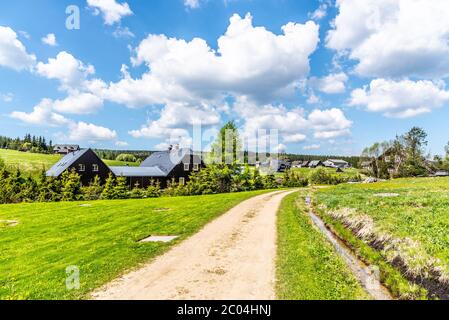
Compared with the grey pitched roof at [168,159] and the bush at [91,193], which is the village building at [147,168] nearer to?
the grey pitched roof at [168,159]

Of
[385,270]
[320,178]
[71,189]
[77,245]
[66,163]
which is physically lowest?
[385,270]

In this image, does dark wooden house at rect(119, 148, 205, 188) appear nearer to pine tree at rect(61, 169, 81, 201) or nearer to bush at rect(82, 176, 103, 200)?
bush at rect(82, 176, 103, 200)

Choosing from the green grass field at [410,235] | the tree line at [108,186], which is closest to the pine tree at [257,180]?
the tree line at [108,186]

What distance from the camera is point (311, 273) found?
10.8 meters

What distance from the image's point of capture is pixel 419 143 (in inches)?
3952

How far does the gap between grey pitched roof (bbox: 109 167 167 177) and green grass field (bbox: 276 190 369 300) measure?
2111 inches

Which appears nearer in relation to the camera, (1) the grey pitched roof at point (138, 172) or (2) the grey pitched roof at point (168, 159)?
(1) the grey pitched roof at point (138, 172)

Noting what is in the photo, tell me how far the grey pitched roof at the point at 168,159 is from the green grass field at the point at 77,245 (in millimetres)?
41778

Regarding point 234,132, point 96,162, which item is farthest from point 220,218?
point 96,162

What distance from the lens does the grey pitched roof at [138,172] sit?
2576 inches

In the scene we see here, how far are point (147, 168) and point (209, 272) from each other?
63187mm

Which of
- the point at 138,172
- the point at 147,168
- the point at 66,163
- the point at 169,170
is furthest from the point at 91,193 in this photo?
the point at 147,168

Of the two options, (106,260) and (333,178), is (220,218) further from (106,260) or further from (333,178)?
(333,178)
